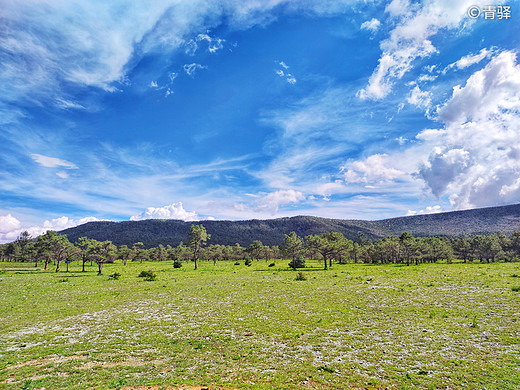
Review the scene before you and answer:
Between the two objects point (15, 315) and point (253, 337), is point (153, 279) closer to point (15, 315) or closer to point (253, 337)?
point (15, 315)

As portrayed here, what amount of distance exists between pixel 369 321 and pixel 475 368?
932 cm

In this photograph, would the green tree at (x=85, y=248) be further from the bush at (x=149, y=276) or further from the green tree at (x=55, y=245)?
the bush at (x=149, y=276)

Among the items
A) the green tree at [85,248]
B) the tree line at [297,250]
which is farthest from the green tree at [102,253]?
the green tree at [85,248]

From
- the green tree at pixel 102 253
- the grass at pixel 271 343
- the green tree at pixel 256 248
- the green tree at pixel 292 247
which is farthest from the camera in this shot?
the green tree at pixel 256 248

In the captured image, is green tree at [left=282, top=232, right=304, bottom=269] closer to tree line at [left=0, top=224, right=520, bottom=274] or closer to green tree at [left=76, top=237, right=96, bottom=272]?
tree line at [left=0, top=224, right=520, bottom=274]

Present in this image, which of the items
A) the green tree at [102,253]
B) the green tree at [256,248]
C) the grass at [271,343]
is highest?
the green tree at [102,253]

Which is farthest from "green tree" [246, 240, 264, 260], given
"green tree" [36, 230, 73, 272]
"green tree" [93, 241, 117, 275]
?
"green tree" [36, 230, 73, 272]

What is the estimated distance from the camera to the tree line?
7756 centimetres

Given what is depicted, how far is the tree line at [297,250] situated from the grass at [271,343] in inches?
2036

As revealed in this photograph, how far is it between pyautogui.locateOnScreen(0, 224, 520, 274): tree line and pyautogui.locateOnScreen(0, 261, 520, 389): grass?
5171 centimetres

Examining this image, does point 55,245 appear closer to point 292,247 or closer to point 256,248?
point 292,247

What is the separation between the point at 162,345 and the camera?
58.2 ft

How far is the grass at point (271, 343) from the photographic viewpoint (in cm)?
1278

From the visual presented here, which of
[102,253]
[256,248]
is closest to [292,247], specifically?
[256,248]
